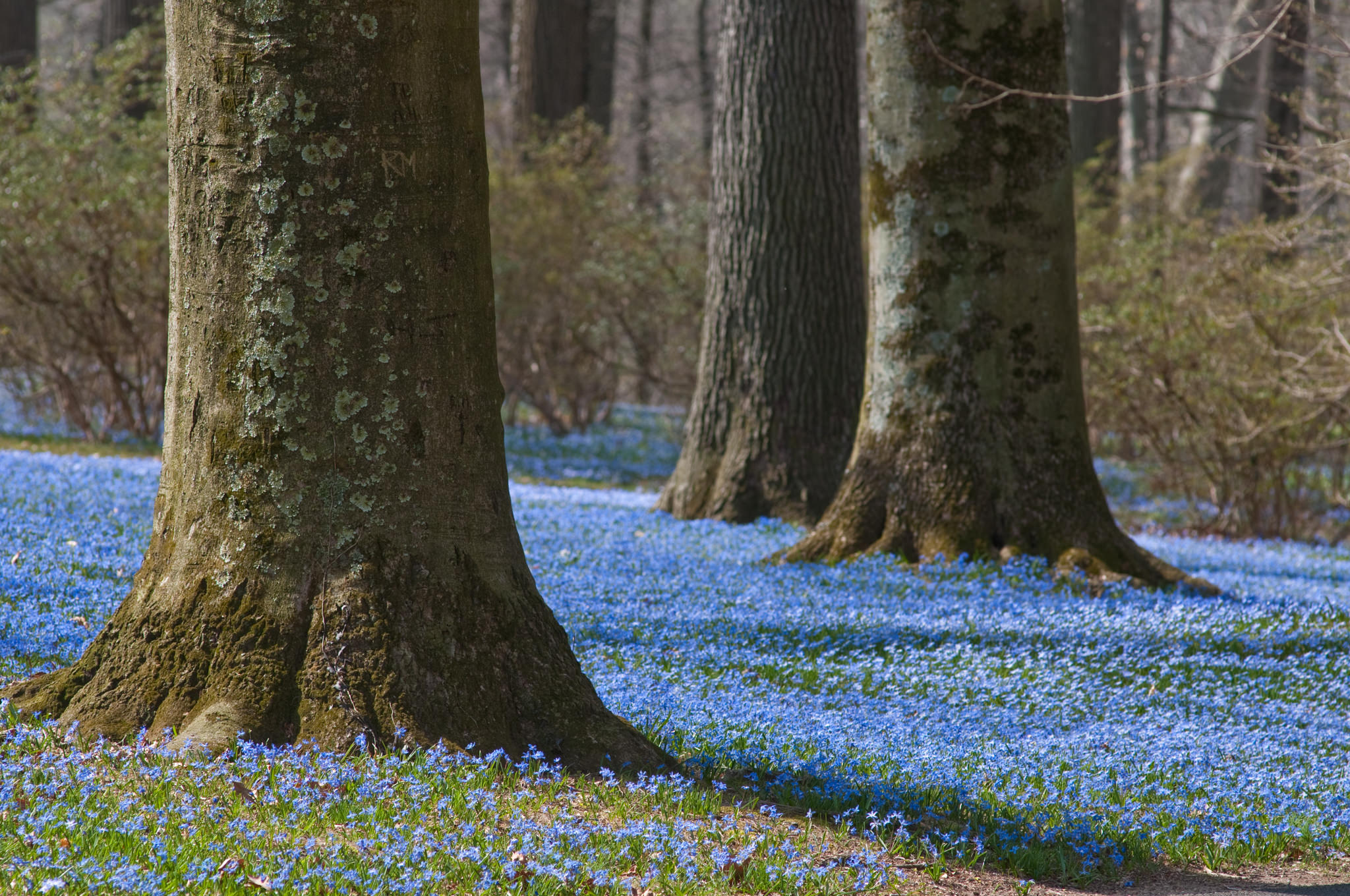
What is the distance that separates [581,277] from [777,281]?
7.05 meters

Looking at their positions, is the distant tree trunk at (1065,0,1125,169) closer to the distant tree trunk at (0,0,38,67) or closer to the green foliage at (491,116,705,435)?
the green foliage at (491,116,705,435)

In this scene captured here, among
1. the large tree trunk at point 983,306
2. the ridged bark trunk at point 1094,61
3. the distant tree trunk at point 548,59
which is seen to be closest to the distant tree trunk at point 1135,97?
the ridged bark trunk at point 1094,61

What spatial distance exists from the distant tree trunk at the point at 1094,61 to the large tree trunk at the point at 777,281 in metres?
9.61

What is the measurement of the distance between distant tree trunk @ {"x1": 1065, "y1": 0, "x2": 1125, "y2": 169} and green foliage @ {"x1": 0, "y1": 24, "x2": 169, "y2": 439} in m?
12.7

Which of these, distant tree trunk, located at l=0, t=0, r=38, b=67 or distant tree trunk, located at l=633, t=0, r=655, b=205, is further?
distant tree trunk, located at l=633, t=0, r=655, b=205

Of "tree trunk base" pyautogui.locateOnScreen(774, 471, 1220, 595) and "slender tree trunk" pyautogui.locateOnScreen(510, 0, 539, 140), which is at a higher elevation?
"slender tree trunk" pyautogui.locateOnScreen(510, 0, 539, 140)

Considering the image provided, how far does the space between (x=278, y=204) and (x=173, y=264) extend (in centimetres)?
41

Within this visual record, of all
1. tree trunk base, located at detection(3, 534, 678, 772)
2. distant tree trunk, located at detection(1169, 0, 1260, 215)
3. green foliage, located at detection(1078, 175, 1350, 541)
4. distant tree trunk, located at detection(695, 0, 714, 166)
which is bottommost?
tree trunk base, located at detection(3, 534, 678, 772)

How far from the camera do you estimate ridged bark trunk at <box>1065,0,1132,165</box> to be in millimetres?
17125

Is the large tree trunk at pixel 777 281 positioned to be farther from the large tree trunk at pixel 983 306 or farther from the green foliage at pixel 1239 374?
the green foliage at pixel 1239 374

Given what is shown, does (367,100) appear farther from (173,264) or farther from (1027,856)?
(1027,856)

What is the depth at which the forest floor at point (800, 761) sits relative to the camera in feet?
8.70

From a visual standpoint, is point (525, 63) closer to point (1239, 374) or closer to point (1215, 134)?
point (1239, 374)

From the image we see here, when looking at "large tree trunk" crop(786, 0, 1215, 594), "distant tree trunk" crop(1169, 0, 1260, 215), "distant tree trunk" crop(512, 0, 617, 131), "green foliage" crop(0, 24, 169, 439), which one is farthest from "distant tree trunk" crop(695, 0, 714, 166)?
"large tree trunk" crop(786, 0, 1215, 594)
